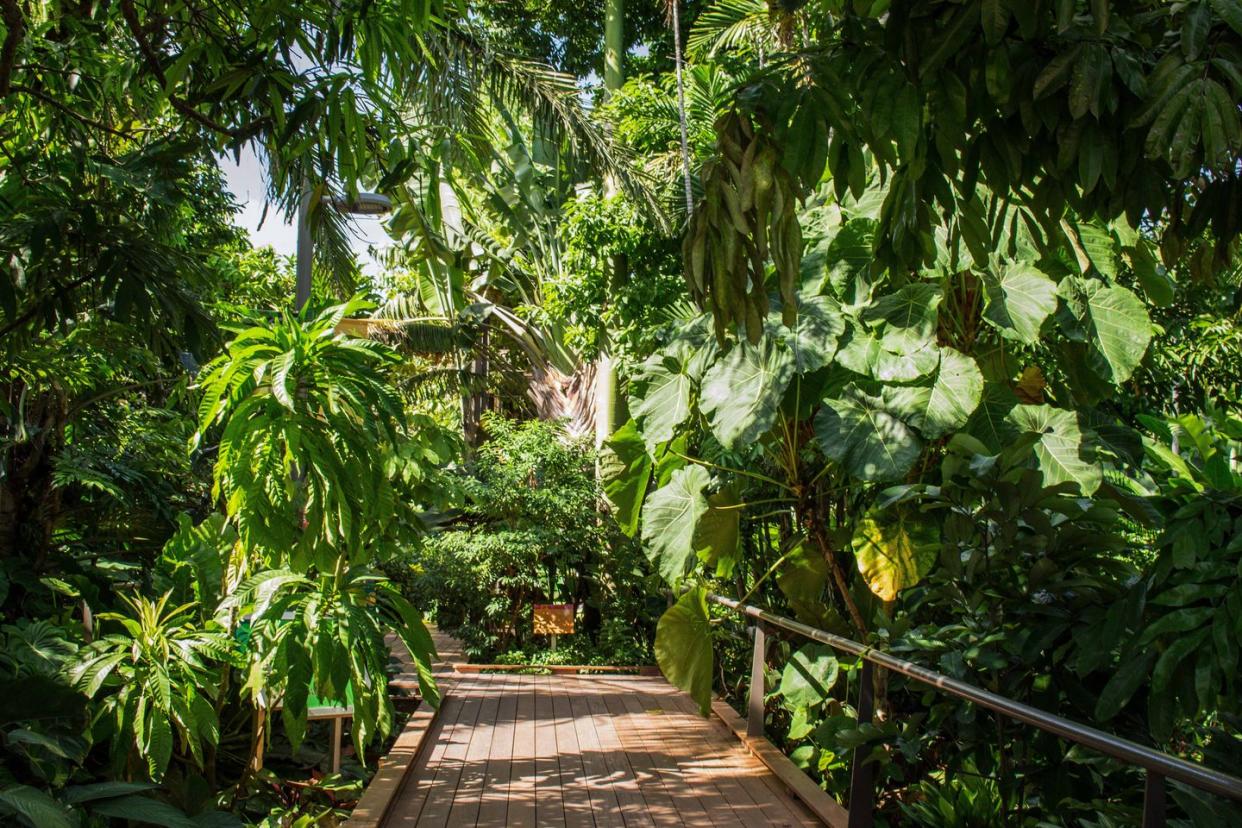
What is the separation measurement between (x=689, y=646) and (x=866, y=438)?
1.50m

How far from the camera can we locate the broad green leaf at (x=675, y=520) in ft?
16.3

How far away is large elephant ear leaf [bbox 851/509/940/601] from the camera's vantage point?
147 inches

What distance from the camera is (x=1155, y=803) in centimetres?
179

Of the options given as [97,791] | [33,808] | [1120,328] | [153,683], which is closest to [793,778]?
[1120,328]

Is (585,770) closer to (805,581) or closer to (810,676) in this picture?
(810,676)

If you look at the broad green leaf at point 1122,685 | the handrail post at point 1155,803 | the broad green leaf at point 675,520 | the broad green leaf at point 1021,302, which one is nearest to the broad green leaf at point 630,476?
the broad green leaf at point 675,520

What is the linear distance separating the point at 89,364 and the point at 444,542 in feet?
17.5

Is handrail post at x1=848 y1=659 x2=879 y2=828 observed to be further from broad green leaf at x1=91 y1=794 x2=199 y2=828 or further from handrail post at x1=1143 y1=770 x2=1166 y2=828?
broad green leaf at x1=91 y1=794 x2=199 y2=828

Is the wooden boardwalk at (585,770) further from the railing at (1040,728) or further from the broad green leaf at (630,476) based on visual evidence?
the broad green leaf at (630,476)

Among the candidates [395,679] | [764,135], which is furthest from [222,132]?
[395,679]

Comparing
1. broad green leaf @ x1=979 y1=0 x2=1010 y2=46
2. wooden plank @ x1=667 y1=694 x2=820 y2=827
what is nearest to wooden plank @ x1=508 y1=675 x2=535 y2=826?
wooden plank @ x1=667 y1=694 x2=820 y2=827

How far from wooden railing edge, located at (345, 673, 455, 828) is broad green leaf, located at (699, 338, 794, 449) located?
200 cm

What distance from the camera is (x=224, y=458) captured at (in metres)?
3.77

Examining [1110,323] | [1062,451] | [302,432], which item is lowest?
[1062,451]
